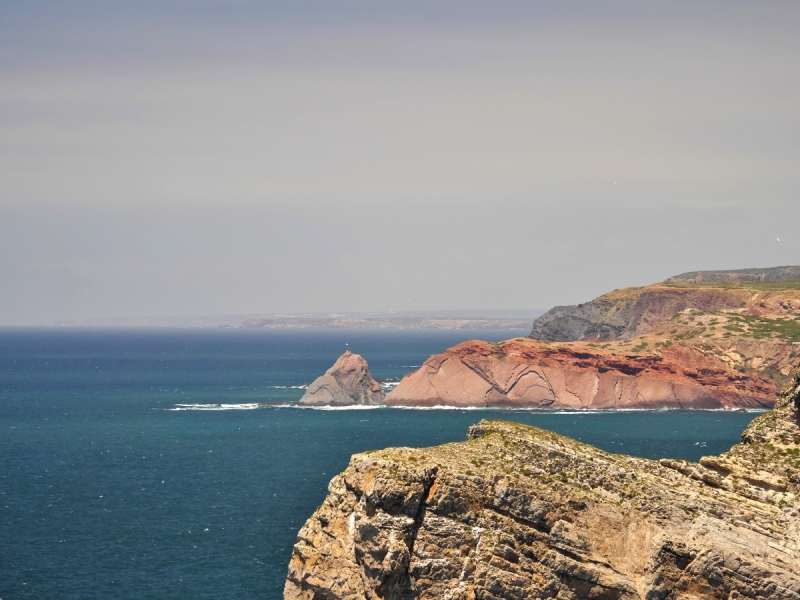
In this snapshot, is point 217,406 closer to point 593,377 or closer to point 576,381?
point 576,381

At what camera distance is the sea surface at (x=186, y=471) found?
5691 cm

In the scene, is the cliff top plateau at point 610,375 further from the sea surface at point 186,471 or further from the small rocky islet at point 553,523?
the small rocky islet at point 553,523

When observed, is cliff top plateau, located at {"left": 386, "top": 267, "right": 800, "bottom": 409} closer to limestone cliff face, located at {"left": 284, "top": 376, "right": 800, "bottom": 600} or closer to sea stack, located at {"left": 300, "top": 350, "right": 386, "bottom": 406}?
sea stack, located at {"left": 300, "top": 350, "right": 386, "bottom": 406}

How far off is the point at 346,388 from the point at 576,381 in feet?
126

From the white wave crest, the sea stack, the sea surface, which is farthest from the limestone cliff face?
the sea stack

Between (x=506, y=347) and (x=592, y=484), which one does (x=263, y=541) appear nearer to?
(x=592, y=484)

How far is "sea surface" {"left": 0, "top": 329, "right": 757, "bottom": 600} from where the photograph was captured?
56906 mm

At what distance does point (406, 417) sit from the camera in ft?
465

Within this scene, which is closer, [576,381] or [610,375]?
[576,381]

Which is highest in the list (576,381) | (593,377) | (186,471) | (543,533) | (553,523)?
(553,523)

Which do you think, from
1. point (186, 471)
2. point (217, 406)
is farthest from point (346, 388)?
point (186, 471)

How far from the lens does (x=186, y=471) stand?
91.5 meters

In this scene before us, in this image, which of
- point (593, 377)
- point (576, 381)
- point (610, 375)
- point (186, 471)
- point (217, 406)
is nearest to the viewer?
point (186, 471)

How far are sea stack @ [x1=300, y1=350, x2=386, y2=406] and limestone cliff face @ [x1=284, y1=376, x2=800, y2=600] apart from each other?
130 metres
